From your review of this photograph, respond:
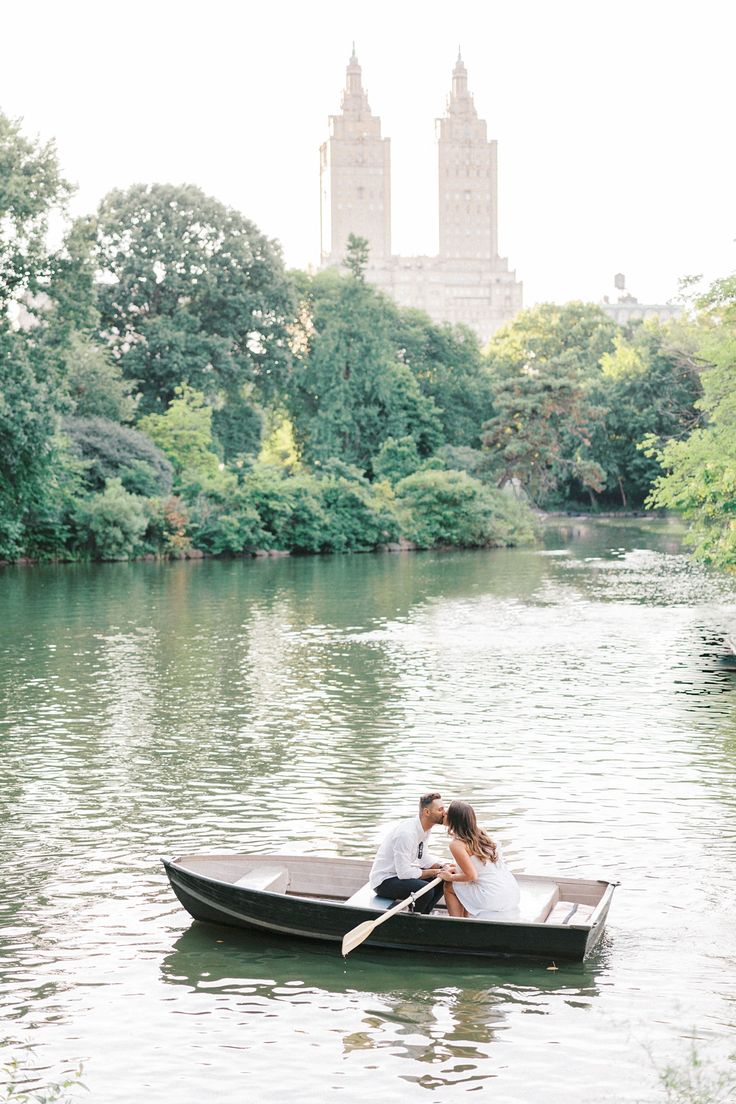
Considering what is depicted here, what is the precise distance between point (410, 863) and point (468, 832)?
0.51 m

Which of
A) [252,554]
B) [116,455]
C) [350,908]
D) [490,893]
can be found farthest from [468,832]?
[252,554]

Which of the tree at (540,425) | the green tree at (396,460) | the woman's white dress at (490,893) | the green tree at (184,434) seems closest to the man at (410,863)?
the woman's white dress at (490,893)

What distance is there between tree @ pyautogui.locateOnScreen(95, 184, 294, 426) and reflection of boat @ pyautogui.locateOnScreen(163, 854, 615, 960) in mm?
56756

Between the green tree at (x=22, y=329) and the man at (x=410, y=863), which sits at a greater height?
the green tree at (x=22, y=329)

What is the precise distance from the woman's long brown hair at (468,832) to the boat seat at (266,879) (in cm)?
151

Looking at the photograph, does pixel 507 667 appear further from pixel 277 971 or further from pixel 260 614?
pixel 277 971

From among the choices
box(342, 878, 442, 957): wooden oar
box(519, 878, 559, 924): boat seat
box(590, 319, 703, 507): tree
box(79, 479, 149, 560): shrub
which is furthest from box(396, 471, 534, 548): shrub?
box(342, 878, 442, 957): wooden oar

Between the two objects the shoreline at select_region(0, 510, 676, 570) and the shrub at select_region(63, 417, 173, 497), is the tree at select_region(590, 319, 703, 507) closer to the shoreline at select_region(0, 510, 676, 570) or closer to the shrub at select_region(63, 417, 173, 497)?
the shoreline at select_region(0, 510, 676, 570)

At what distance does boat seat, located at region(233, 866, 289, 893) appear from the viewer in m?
11.2

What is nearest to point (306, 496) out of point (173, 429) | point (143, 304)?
point (173, 429)

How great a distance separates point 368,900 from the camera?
1091 centimetres

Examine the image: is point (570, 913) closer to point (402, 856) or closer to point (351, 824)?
point (402, 856)

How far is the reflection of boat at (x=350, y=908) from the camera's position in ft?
34.0

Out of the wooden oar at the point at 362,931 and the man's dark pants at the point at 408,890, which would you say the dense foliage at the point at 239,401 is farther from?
the wooden oar at the point at 362,931
